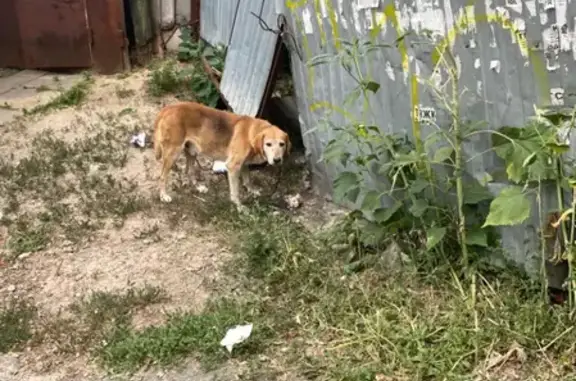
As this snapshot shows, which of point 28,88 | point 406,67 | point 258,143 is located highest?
point 406,67

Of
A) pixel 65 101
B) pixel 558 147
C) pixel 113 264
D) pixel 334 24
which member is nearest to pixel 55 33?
pixel 65 101

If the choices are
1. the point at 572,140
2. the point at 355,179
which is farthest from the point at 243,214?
the point at 572,140

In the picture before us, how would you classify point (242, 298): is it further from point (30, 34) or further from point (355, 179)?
point (30, 34)

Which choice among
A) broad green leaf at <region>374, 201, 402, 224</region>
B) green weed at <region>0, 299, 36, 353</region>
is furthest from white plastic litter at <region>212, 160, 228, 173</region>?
broad green leaf at <region>374, 201, 402, 224</region>

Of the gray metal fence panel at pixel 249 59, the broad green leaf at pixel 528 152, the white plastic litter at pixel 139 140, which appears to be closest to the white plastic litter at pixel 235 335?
the broad green leaf at pixel 528 152

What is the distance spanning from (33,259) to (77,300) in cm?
83

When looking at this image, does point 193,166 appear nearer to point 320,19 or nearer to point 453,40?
point 320,19

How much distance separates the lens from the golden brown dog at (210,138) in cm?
648

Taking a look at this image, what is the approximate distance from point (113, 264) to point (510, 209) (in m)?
2.92

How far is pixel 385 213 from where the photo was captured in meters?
4.82

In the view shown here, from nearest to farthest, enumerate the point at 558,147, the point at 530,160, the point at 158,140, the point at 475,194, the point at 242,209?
the point at 558,147, the point at 530,160, the point at 475,194, the point at 242,209, the point at 158,140

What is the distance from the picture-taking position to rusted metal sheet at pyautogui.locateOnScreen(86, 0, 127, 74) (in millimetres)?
10086

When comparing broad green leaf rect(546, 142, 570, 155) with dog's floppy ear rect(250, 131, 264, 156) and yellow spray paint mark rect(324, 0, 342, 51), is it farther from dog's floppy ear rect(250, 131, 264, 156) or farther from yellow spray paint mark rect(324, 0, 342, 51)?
dog's floppy ear rect(250, 131, 264, 156)

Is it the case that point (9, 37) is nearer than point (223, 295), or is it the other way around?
point (223, 295)
